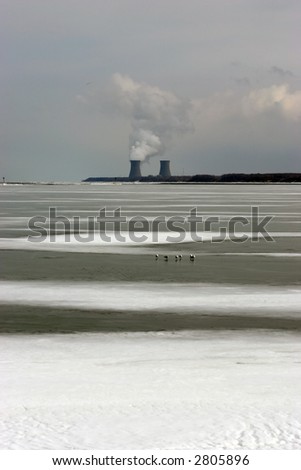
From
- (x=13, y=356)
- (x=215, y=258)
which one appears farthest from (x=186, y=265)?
(x=13, y=356)

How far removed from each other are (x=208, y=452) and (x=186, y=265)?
494 inches

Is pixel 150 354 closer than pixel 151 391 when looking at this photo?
No

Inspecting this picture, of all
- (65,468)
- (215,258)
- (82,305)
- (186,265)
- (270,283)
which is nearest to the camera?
(65,468)

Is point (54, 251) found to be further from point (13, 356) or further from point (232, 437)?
point (232, 437)

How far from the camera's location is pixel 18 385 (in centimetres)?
870

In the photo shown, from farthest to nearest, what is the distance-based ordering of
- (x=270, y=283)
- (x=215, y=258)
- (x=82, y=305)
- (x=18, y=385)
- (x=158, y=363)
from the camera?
(x=215, y=258) → (x=270, y=283) → (x=82, y=305) → (x=158, y=363) → (x=18, y=385)

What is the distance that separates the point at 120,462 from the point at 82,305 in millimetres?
7269

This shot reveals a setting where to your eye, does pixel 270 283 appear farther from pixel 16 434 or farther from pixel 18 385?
pixel 16 434

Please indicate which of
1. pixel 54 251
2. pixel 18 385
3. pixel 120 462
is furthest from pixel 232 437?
pixel 54 251

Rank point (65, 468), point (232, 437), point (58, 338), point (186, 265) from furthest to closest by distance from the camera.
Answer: point (186, 265) → point (58, 338) → point (232, 437) → point (65, 468)

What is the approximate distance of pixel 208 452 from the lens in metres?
6.82

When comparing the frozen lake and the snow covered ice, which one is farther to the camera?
the frozen lake

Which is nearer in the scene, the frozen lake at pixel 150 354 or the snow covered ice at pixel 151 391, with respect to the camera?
the snow covered ice at pixel 151 391

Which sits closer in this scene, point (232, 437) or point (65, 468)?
point (65, 468)
